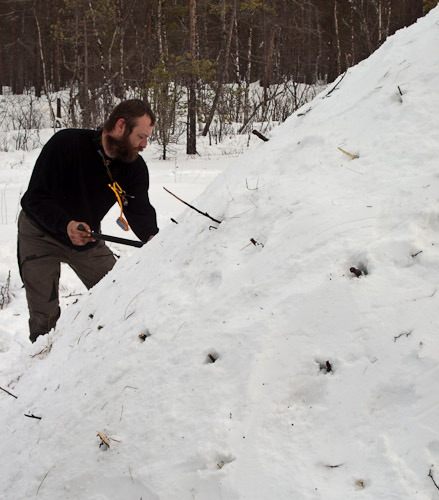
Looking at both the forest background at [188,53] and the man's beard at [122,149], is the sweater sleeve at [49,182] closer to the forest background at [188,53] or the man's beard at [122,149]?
the man's beard at [122,149]

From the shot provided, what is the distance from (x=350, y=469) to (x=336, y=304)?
0.52 meters

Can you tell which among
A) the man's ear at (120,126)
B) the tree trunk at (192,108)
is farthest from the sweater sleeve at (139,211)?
the tree trunk at (192,108)

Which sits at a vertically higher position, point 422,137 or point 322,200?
point 422,137

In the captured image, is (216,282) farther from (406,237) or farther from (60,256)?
(60,256)

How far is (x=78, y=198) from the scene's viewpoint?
3.54 metres

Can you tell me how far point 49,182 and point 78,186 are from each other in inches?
9.0

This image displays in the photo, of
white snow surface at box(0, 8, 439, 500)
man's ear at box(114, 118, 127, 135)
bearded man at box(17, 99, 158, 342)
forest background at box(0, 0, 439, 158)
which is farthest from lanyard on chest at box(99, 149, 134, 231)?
forest background at box(0, 0, 439, 158)

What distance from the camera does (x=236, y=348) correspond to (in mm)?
1635

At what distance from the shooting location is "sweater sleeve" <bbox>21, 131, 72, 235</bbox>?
3289 millimetres

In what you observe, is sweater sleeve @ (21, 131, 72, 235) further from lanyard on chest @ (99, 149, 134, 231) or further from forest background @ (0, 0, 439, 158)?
forest background @ (0, 0, 439, 158)

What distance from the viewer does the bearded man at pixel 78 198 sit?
332cm

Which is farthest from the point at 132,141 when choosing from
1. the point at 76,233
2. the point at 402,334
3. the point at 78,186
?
the point at 402,334

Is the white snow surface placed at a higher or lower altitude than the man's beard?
lower

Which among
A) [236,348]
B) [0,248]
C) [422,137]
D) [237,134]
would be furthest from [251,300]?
[237,134]
